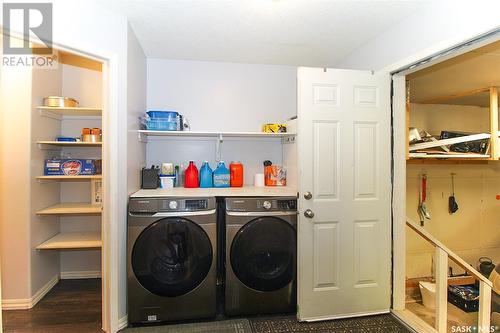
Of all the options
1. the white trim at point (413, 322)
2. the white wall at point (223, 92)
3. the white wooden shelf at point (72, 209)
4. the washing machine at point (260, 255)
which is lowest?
the white trim at point (413, 322)

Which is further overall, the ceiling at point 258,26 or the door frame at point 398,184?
the door frame at point 398,184

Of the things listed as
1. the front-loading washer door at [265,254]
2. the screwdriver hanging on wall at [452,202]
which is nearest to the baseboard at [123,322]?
the front-loading washer door at [265,254]

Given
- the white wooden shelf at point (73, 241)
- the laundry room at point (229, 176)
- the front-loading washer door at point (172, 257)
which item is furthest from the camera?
the white wooden shelf at point (73, 241)

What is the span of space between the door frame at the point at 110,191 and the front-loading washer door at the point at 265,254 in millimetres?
876

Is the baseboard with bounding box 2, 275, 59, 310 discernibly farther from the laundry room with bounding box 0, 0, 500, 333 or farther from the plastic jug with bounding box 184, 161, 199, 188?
the plastic jug with bounding box 184, 161, 199, 188

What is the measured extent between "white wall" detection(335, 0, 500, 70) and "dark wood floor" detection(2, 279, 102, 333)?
10.2 feet

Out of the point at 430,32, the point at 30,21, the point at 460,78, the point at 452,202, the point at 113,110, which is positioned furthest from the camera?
the point at 452,202

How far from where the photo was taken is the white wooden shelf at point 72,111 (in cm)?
240

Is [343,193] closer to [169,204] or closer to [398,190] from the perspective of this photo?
[398,190]

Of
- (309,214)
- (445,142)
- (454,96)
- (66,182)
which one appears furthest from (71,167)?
(454,96)

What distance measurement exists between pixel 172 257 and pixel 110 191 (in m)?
0.67

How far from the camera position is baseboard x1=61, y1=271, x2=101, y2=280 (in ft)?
9.20

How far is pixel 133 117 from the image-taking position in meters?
2.17

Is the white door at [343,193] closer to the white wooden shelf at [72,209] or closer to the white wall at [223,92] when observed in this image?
the white wall at [223,92]
